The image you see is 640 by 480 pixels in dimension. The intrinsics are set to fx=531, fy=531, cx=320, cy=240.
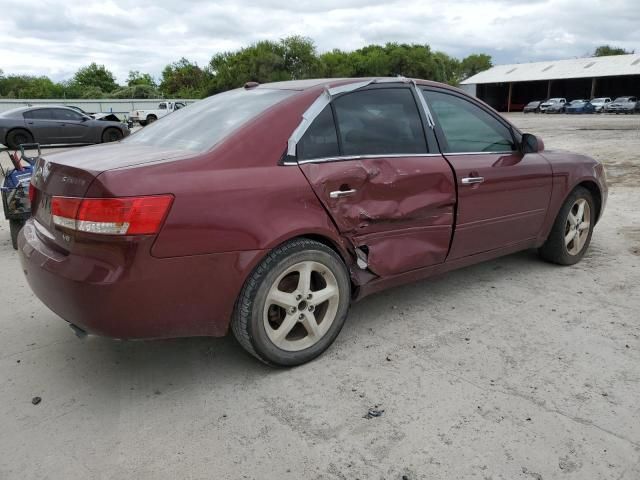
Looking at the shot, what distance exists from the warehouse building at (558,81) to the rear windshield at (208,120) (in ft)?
178

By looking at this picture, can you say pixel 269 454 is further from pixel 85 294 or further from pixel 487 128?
pixel 487 128

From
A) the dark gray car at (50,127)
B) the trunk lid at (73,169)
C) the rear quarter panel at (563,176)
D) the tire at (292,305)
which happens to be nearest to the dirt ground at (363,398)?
the tire at (292,305)

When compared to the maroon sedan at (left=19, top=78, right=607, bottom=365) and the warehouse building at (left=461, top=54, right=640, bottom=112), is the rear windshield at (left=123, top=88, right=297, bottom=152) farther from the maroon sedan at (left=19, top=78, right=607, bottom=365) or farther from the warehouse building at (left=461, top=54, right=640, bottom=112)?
the warehouse building at (left=461, top=54, right=640, bottom=112)

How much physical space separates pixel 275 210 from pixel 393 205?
86cm

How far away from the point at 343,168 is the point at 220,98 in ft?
3.86

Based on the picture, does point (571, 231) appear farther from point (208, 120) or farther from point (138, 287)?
point (138, 287)

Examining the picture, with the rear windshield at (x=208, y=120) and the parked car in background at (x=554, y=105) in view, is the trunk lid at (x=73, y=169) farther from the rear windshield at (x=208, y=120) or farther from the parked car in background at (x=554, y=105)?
the parked car in background at (x=554, y=105)

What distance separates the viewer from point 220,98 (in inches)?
144

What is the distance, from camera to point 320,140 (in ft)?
10.00

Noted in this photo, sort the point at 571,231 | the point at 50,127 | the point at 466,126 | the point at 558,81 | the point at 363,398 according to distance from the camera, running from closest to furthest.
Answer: the point at 363,398, the point at 466,126, the point at 571,231, the point at 50,127, the point at 558,81

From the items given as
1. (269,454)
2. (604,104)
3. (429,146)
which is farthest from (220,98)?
(604,104)

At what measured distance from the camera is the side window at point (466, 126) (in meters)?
3.67

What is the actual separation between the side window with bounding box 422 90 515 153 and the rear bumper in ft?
5.80

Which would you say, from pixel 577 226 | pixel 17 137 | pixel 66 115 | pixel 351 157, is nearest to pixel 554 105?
pixel 66 115
